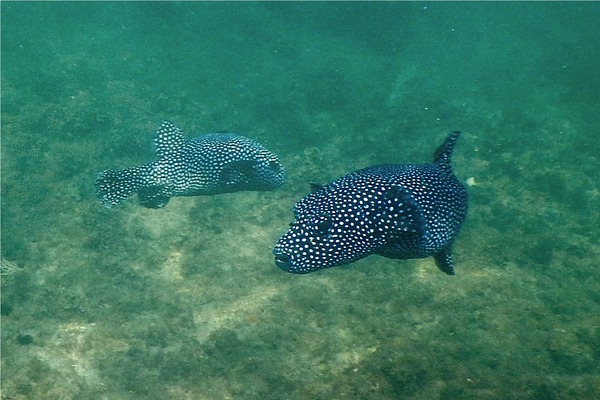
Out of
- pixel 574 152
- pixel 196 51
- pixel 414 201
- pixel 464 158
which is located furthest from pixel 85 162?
pixel 574 152

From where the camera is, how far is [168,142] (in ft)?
27.9

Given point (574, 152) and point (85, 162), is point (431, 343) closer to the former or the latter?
point (574, 152)

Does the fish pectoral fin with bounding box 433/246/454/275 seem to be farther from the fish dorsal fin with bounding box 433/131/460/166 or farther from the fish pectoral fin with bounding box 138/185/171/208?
the fish pectoral fin with bounding box 138/185/171/208

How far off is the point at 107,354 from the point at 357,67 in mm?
11547

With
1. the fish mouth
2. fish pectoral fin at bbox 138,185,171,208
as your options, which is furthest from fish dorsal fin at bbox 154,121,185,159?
the fish mouth

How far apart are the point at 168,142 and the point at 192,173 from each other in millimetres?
849

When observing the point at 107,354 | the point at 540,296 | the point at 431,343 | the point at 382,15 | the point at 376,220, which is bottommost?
Answer: the point at 107,354

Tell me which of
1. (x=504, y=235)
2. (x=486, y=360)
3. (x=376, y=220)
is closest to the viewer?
(x=376, y=220)

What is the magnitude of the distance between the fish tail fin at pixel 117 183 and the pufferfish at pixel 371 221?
3949 millimetres

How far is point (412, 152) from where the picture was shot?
35.6ft

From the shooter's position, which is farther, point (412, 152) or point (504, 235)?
point (412, 152)

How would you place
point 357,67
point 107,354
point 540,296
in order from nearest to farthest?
point 107,354 → point 540,296 → point 357,67

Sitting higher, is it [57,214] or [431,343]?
[431,343]

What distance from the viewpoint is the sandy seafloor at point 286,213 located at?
5996mm
